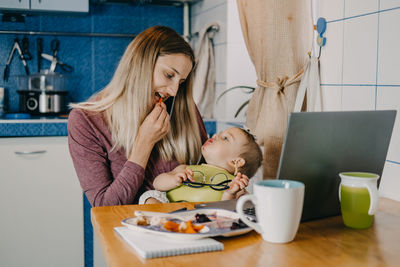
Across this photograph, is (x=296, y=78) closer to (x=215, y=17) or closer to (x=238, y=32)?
(x=238, y=32)

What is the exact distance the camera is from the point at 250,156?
60.4 inches

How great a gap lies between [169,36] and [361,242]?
0.99 meters

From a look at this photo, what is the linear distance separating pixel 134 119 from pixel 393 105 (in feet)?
2.72

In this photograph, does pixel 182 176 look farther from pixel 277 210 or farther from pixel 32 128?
pixel 32 128

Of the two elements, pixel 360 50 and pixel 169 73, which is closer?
pixel 360 50

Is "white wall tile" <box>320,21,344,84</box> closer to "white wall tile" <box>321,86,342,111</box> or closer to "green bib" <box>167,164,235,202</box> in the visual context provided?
"white wall tile" <box>321,86,342,111</box>

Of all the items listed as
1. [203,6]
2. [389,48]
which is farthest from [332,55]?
[203,6]

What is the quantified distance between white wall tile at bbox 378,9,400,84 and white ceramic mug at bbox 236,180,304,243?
2.11 ft

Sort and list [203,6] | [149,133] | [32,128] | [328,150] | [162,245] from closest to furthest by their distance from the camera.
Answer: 1. [162,245]
2. [328,150]
3. [149,133]
4. [32,128]
5. [203,6]

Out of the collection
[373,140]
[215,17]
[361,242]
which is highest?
[215,17]

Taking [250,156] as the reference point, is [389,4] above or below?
above

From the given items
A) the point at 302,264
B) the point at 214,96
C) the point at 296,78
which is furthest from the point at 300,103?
the point at 214,96

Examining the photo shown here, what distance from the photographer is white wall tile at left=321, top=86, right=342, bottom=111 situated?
153cm

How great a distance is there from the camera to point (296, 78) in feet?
5.89
